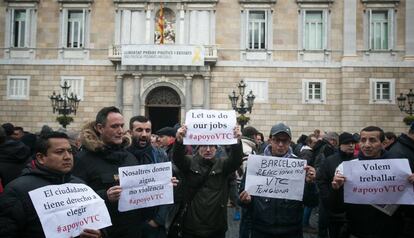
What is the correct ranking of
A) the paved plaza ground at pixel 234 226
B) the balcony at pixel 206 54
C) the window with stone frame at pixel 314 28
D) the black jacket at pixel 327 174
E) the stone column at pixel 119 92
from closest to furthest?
the black jacket at pixel 327 174, the paved plaza ground at pixel 234 226, the balcony at pixel 206 54, the stone column at pixel 119 92, the window with stone frame at pixel 314 28

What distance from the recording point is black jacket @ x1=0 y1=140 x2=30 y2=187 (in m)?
5.22

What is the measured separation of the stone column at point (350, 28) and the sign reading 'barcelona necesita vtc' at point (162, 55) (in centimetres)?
784

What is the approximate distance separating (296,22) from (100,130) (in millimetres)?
21854

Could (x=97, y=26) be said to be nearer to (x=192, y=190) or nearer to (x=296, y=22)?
(x=296, y=22)

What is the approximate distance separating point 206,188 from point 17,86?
2281 cm

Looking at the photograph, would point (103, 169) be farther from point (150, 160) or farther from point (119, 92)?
point (119, 92)

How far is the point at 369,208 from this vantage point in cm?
475

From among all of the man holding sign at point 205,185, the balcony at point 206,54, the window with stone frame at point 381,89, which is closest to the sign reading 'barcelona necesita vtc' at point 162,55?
the balcony at point 206,54

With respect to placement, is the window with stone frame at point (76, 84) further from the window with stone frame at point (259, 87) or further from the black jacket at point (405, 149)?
the black jacket at point (405, 149)

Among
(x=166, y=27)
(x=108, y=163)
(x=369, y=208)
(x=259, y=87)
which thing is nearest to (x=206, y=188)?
(x=108, y=163)

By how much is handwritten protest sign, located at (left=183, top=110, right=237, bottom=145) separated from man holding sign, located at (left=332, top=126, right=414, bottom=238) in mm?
1396

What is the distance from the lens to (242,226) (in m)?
8.20

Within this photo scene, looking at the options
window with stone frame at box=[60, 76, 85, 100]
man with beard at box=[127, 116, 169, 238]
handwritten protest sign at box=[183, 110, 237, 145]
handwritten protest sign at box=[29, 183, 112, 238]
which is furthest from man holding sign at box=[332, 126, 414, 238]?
window with stone frame at box=[60, 76, 85, 100]

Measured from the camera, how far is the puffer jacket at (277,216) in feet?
17.0
